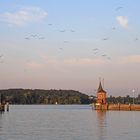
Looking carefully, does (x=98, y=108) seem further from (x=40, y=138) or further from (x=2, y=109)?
(x=40, y=138)

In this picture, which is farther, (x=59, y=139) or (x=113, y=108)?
(x=113, y=108)

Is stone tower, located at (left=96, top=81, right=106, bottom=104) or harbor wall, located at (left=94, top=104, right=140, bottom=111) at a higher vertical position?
stone tower, located at (left=96, top=81, right=106, bottom=104)

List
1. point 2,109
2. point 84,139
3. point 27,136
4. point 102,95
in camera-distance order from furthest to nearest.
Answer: point 102,95 < point 2,109 < point 27,136 < point 84,139

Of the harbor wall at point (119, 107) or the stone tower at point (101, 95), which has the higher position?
the stone tower at point (101, 95)

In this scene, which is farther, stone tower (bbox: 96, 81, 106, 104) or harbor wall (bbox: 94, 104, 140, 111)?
stone tower (bbox: 96, 81, 106, 104)

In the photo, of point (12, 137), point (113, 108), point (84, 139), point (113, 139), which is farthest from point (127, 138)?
point (113, 108)

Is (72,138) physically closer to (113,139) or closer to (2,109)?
(113,139)

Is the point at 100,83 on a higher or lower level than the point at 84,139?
higher

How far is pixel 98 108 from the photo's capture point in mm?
163000

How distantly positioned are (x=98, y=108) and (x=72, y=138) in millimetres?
112141

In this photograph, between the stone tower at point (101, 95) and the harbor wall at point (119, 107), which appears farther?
the stone tower at point (101, 95)

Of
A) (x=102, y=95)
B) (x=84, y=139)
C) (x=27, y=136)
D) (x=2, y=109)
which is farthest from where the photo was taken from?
(x=102, y=95)

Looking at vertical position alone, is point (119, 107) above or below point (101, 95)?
below

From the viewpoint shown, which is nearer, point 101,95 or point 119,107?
point 101,95
